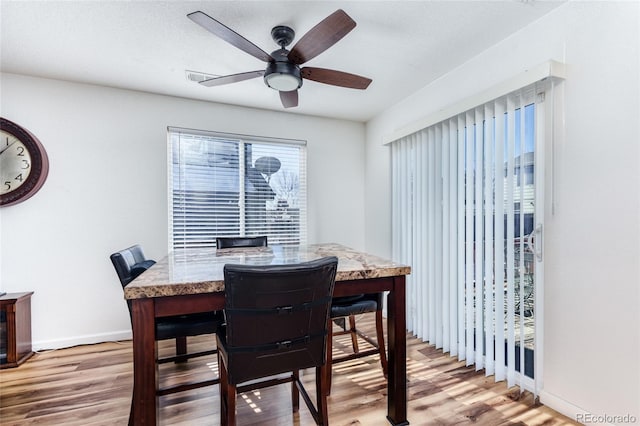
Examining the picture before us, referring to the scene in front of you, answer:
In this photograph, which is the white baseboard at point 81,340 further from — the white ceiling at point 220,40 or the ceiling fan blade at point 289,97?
the ceiling fan blade at point 289,97

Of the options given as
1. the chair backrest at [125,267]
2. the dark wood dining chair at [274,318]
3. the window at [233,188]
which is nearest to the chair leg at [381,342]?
the dark wood dining chair at [274,318]

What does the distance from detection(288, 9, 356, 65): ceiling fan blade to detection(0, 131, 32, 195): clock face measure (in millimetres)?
2581

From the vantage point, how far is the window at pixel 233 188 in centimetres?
318

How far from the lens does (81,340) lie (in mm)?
2795

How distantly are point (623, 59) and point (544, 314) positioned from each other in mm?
1456

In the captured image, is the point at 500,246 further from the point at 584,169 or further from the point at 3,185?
the point at 3,185

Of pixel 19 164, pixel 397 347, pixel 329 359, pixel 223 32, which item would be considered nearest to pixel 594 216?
pixel 397 347

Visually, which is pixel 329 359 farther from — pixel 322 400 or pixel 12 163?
pixel 12 163

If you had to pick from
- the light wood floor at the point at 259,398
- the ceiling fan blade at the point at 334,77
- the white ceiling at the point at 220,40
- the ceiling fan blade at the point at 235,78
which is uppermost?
the white ceiling at the point at 220,40

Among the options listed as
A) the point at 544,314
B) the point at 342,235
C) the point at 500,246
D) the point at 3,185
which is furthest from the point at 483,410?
the point at 3,185

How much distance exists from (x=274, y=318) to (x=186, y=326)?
0.74m

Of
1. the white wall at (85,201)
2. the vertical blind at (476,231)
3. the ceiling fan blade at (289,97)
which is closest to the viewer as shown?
the vertical blind at (476,231)

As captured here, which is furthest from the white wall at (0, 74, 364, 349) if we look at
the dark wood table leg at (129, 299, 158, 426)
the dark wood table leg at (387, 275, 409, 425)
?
the dark wood table leg at (387, 275, 409, 425)

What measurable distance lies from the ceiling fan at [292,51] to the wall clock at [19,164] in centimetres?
187
